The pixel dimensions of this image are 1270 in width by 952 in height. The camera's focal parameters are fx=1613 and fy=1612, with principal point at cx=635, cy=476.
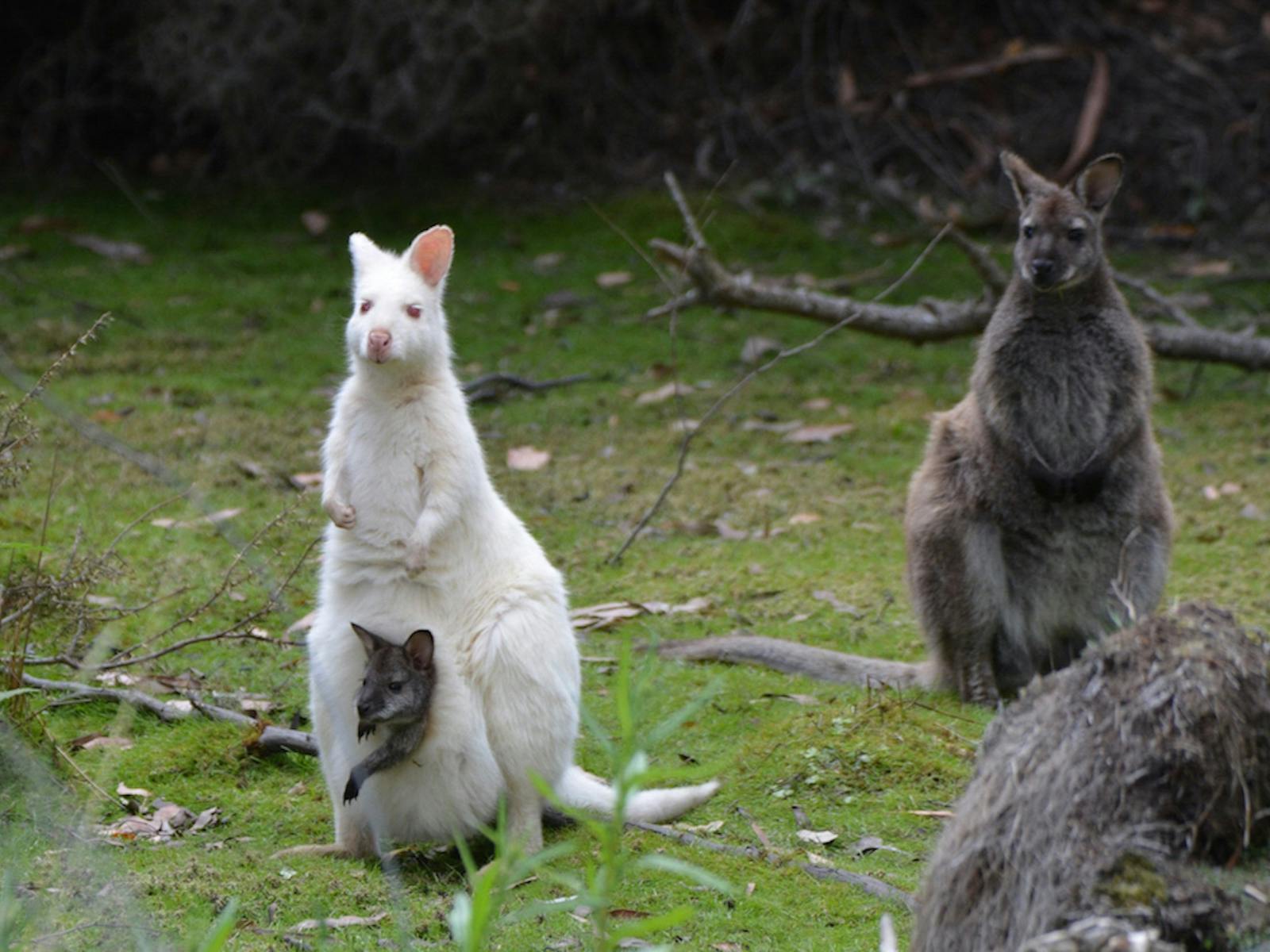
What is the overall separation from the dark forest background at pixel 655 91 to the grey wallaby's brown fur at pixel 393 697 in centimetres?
626

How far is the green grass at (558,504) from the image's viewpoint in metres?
3.16

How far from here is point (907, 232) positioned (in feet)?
31.0

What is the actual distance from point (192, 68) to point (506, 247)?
1997 mm

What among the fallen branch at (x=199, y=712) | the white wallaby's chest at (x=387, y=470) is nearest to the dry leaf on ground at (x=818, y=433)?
the fallen branch at (x=199, y=712)

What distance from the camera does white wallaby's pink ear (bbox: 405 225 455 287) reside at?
11.8ft

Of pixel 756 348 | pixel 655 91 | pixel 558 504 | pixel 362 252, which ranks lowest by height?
pixel 558 504

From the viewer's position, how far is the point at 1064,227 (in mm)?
4645

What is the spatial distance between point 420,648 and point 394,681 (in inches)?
3.4

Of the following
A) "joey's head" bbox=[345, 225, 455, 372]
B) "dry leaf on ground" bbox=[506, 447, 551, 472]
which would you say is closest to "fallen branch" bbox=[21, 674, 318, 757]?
"joey's head" bbox=[345, 225, 455, 372]

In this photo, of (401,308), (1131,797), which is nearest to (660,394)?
(401,308)

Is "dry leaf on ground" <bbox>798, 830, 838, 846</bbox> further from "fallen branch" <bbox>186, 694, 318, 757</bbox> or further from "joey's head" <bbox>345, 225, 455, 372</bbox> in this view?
"joey's head" <bbox>345, 225, 455, 372</bbox>

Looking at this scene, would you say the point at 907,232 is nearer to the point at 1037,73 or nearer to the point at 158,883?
the point at 1037,73

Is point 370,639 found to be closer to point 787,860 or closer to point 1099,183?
point 787,860

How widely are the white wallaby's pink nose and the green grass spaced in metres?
0.52
